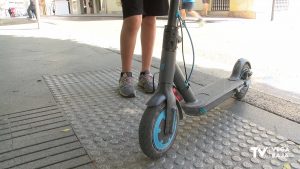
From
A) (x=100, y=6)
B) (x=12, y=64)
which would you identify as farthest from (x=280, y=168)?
(x=100, y=6)

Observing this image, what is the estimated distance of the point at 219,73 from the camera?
3580mm

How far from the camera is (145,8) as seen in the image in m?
2.69

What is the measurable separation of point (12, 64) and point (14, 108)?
205 centimetres

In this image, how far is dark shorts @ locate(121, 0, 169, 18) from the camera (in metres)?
2.46

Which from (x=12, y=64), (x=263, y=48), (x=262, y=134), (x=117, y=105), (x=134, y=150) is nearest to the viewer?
(x=134, y=150)

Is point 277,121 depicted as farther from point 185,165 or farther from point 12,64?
point 12,64

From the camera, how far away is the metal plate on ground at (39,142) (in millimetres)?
1764

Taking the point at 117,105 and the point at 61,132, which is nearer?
the point at 61,132

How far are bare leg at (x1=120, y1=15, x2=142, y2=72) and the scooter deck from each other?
77 cm

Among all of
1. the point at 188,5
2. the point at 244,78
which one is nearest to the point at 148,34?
the point at 244,78

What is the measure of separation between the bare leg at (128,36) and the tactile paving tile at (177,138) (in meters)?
0.32

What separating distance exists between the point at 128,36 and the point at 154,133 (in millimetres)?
1205

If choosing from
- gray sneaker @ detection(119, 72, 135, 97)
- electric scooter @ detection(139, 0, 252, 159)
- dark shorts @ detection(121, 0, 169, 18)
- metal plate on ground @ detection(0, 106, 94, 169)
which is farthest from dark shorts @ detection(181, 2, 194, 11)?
gray sneaker @ detection(119, 72, 135, 97)

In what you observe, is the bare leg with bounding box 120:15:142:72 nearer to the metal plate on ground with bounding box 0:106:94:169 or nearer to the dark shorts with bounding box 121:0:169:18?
the dark shorts with bounding box 121:0:169:18
